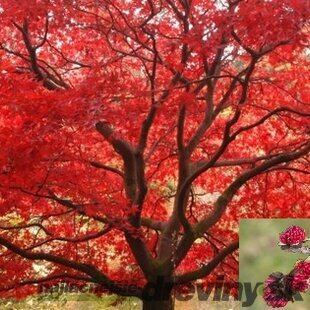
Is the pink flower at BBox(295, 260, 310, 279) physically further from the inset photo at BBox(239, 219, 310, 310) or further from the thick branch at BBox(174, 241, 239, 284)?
the thick branch at BBox(174, 241, 239, 284)

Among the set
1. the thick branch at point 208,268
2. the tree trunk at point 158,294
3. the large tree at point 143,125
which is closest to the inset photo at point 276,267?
the large tree at point 143,125

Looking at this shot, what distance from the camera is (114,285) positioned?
6.54 m

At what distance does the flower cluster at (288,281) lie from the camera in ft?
11.4

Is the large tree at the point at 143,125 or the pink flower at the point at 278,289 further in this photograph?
the large tree at the point at 143,125

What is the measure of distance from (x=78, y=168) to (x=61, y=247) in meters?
2.21

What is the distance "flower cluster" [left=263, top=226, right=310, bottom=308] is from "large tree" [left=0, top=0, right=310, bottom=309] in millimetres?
1738

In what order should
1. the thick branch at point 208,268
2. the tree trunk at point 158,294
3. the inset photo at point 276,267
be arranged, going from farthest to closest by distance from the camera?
the tree trunk at point 158,294 → the thick branch at point 208,268 → the inset photo at point 276,267

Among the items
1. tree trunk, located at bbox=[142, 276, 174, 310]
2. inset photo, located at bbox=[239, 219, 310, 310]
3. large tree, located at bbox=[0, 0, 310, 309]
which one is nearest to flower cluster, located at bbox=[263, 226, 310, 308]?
inset photo, located at bbox=[239, 219, 310, 310]

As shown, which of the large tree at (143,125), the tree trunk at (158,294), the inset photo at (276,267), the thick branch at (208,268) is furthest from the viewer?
the tree trunk at (158,294)

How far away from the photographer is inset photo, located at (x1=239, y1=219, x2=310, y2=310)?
136 inches

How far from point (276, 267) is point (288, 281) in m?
0.11

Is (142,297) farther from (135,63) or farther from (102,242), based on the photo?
(135,63)

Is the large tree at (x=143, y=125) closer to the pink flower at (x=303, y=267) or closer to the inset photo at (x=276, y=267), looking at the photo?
the inset photo at (x=276, y=267)

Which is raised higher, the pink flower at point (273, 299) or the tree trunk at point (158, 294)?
the tree trunk at point (158, 294)
